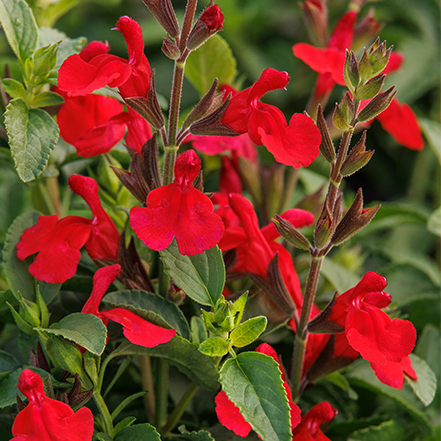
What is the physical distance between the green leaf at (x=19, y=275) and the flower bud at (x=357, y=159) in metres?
0.28

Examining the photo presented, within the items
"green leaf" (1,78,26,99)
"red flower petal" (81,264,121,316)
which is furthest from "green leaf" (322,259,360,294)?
"green leaf" (1,78,26,99)

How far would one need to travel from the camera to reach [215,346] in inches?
17.8

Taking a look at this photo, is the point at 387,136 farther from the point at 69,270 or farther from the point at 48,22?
the point at 69,270

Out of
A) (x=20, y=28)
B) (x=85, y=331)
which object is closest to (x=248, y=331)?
(x=85, y=331)

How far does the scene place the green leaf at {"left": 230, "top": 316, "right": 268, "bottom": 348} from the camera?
453 mm

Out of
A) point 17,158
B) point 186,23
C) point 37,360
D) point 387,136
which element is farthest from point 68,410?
point 387,136

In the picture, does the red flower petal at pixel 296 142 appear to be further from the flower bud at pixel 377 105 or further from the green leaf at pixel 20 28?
the green leaf at pixel 20 28

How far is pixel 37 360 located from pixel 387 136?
43.4 inches

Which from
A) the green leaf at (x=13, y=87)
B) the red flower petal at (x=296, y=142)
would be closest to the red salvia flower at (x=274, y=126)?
the red flower petal at (x=296, y=142)

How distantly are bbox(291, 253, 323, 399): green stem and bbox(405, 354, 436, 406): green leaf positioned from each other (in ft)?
0.33

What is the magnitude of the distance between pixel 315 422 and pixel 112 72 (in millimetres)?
361

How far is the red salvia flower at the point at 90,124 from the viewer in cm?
54

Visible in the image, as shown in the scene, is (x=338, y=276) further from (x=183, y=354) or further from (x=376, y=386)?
(x=183, y=354)

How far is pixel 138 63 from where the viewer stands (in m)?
0.49
